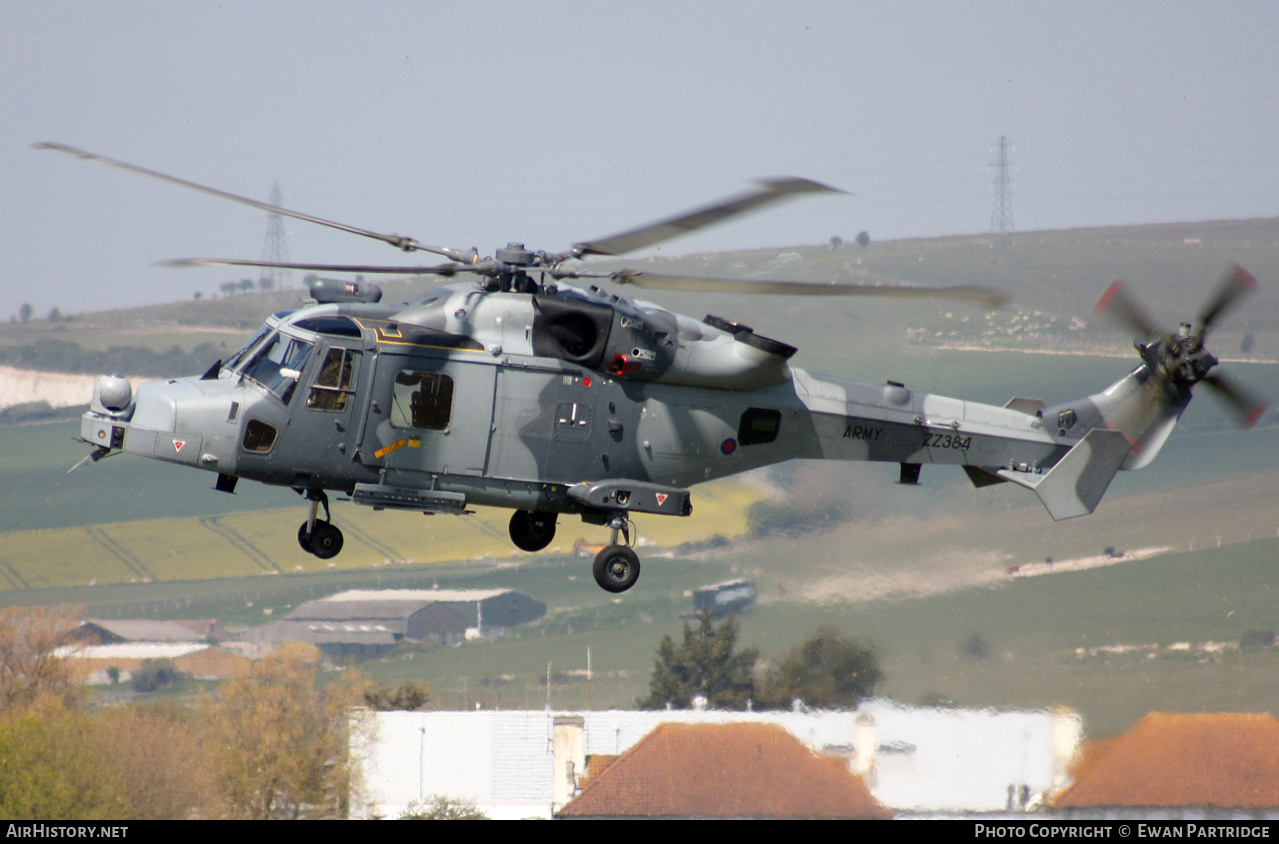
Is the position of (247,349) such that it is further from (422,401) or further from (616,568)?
(616,568)

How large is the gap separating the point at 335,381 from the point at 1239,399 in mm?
13239

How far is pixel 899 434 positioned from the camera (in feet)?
62.0

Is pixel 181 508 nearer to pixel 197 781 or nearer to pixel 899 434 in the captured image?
pixel 197 781

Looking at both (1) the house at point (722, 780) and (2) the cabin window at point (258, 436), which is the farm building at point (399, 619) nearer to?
(1) the house at point (722, 780)

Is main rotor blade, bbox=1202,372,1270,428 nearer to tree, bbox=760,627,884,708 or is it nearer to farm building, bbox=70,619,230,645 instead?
tree, bbox=760,627,884,708

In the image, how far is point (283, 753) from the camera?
52.0m

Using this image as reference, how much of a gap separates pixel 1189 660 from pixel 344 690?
33.6m

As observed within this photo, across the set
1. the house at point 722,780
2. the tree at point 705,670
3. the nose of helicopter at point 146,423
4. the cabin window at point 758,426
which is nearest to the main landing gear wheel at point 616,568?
the cabin window at point 758,426

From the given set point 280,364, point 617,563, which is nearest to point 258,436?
point 280,364

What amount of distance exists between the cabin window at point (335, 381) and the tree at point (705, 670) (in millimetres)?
39987

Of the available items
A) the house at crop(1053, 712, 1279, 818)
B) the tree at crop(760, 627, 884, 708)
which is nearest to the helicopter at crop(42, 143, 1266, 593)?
the house at crop(1053, 712, 1279, 818)

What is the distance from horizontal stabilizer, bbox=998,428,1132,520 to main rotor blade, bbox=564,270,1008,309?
5.19 m

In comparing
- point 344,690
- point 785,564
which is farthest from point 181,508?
point 785,564

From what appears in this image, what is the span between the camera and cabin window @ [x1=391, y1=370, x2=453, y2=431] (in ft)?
53.6
